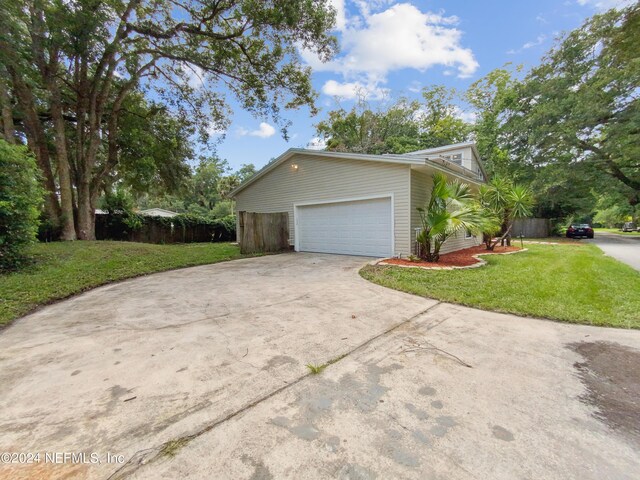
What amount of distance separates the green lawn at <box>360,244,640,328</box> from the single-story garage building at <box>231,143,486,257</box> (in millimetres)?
2135

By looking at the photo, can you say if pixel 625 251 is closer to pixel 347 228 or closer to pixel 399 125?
pixel 347 228

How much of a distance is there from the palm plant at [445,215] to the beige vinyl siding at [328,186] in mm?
760

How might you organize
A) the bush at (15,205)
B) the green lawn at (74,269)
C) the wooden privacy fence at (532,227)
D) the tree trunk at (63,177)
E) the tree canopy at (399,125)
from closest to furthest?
the green lawn at (74,269)
the bush at (15,205)
the tree trunk at (63,177)
the wooden privacy fence at (532,227)
the tree canopy at (399,125)

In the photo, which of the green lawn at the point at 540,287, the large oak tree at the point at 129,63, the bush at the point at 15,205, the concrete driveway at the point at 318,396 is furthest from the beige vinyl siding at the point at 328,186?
the bush at the point at 15,205

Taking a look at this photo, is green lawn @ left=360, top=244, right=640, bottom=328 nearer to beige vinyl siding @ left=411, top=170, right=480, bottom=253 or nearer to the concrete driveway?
the concrete driveway

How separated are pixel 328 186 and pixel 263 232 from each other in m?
2.99

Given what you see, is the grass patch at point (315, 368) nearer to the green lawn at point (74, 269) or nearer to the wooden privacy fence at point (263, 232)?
the green lawn at point (74, 269)

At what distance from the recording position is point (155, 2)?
873 cm

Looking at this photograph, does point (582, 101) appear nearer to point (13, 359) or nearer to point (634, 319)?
point (634, 319)

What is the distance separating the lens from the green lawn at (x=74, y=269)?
425cm

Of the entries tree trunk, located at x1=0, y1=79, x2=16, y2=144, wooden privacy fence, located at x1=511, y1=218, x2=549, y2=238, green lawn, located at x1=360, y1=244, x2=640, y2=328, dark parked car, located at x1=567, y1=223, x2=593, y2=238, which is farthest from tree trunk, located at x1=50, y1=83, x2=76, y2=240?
dark parked car, located at x1=567, y1=223, x2=593, y2=238

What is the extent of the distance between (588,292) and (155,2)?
13458 mm

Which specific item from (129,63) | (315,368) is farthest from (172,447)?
(129,63)

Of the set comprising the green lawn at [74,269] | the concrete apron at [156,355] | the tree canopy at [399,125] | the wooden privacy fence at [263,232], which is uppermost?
the tree canopy at [399,125]
